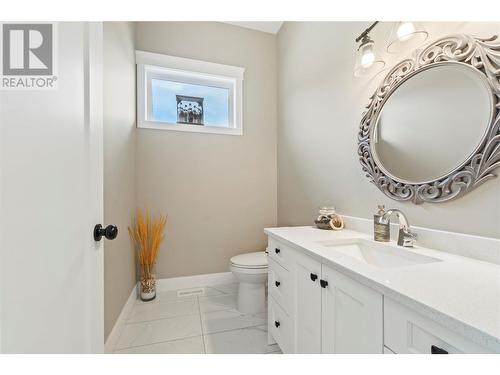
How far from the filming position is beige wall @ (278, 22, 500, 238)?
0.92 meters

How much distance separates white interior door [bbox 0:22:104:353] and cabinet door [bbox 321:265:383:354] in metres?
0.87

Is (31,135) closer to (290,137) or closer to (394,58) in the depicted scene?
(394,58)

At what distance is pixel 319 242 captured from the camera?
1.17 meters

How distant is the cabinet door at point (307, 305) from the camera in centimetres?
97

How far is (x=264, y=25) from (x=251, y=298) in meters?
2.86

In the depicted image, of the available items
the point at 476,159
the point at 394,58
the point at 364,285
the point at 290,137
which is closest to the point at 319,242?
the point at 364,285

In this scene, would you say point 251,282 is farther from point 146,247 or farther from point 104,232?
point 104,232

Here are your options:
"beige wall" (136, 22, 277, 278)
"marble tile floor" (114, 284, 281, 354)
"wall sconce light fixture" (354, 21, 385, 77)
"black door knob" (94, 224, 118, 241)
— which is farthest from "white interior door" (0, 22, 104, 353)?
"beige wall" (136, 22, 277, 278)

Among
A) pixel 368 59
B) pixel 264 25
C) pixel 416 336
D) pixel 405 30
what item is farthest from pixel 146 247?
pixel 264 25

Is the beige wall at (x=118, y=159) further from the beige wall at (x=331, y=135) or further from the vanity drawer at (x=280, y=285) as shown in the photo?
the beige wall at (x=331, y=135)

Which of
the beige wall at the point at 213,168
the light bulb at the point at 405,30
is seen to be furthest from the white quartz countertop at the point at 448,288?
the beige wall at the point at 213,168

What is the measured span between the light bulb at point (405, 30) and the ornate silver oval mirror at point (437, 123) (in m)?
0.11

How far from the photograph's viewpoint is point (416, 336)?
56 centimetres

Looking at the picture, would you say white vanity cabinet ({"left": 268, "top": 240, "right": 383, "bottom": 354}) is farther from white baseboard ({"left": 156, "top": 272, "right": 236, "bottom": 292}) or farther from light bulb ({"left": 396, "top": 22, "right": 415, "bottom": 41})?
light bulb ({"left": 396, "top": 22, "right": 415, "bottom": 41})
